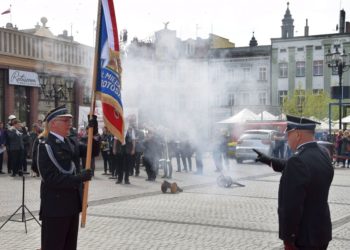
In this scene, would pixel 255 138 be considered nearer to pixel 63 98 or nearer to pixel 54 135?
pixel 63 98

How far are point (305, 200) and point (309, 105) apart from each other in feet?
172

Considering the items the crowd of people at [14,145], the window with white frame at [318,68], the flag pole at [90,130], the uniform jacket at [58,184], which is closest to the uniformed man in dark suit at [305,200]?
the uniform jacket at [58,184]

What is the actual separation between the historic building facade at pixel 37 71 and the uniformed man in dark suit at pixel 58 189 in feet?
54.4

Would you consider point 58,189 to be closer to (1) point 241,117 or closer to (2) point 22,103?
(2) point 22,103

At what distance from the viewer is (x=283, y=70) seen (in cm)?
6122

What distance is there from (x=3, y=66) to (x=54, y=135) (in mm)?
20094

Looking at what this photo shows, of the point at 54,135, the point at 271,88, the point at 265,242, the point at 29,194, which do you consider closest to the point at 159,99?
the point at 29,194

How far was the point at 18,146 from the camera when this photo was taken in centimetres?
1973

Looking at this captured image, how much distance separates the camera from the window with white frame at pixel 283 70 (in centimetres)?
6054

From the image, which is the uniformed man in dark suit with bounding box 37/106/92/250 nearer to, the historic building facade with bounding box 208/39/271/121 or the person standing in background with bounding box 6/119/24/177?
the person standing in background with bounding box 6/119/24/177

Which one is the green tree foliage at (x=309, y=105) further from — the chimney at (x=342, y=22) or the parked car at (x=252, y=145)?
the parked car at (x=252, y=145)

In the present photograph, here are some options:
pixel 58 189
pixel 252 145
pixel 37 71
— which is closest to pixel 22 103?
pixel 37 71

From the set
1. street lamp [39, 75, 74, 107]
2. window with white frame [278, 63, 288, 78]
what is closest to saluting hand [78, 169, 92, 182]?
street lamp [39, 75, 74, 107]

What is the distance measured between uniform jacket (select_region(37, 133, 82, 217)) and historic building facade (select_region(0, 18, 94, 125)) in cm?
1662
